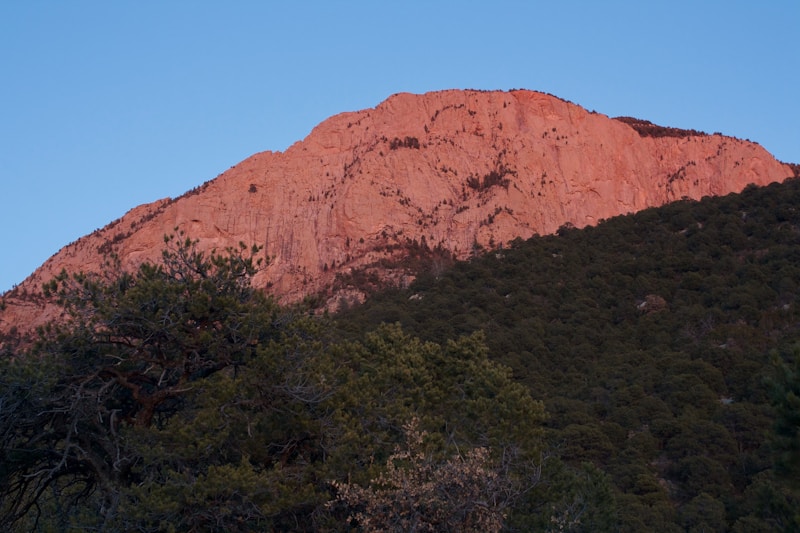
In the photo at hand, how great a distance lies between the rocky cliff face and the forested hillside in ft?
51.0

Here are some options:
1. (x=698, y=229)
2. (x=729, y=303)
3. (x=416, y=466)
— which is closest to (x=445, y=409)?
(x=416, y=466)

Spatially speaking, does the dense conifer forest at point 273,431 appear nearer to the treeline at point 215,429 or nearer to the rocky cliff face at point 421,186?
the treeline at point 215,429

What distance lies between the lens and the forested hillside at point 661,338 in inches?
923

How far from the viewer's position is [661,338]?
1495 inches

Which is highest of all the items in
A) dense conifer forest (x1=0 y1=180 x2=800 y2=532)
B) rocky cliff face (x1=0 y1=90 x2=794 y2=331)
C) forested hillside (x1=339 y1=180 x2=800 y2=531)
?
rocky cliff face (x1=0 y1=90 x2=794 y2=331)

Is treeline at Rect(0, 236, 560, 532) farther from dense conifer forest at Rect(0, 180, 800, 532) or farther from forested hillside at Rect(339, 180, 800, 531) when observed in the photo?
forested hillside at Rect(339, 180, 800, 531)

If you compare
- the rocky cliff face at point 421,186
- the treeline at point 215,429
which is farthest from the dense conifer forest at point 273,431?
the rocky cliff face at point 421,186

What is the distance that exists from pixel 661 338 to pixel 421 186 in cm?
4405

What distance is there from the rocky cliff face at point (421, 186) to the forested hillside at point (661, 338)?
612 inches

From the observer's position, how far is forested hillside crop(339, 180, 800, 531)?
76.9ft

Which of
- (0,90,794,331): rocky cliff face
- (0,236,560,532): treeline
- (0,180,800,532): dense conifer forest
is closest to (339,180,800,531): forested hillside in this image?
(0,180,800,532): dense conifer forest

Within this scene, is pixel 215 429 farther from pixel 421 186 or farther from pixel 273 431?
pixel 421 186

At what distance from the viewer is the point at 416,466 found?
1284 cm

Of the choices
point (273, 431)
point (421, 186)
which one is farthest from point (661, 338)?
point (421, 186)
